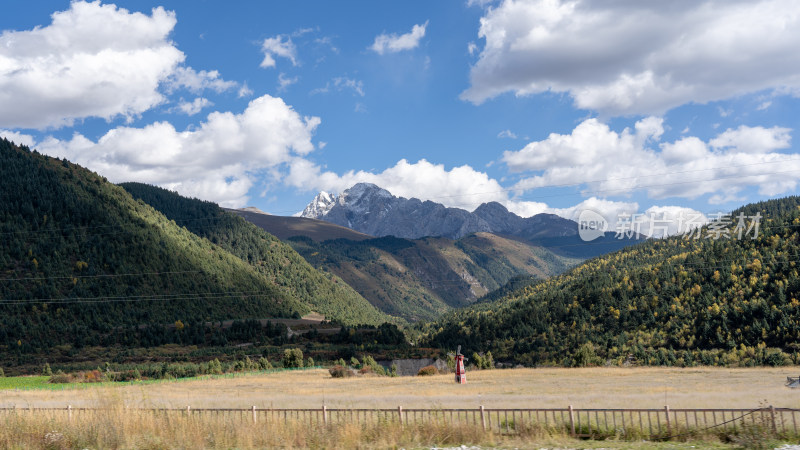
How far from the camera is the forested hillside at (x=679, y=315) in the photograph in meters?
102

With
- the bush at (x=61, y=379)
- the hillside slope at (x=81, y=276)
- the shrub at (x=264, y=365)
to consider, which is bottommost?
the shrub at (x=264, y=365)

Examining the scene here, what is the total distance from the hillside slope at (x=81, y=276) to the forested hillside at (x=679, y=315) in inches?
3169

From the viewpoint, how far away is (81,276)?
16475 centimetres

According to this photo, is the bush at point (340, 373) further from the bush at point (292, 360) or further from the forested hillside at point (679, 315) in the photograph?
the forested hillside at point (679, 315)

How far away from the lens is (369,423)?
72.9ft

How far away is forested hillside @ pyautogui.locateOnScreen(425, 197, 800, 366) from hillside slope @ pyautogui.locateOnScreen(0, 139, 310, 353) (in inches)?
3169

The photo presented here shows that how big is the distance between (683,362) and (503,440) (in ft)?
292

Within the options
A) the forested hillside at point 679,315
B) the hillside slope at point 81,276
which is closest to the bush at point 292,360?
the forested hillside at point 679,315

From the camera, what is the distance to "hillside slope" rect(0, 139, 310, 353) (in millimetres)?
142375

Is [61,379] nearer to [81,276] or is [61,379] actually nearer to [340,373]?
[340,373]

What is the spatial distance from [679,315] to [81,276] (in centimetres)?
→ 15288

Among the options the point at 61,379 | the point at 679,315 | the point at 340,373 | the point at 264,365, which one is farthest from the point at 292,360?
the point at 679,315

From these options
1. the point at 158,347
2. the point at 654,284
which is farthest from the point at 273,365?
the point at 654,284

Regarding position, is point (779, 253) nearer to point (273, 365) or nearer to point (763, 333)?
point (763, 333)
